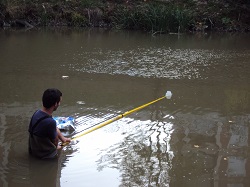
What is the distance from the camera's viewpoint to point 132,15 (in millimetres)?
18500

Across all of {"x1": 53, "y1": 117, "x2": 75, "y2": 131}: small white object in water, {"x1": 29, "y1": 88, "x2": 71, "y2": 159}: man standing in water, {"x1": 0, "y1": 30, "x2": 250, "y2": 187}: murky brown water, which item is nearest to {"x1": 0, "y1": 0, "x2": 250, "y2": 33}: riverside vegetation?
{"x1": 0, "y1": 30, "x2": 250, "y2": 187}: murky brown water

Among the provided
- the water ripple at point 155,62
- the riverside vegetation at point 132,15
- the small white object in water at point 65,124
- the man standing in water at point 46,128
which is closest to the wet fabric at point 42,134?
the man standing in water at point 46,128

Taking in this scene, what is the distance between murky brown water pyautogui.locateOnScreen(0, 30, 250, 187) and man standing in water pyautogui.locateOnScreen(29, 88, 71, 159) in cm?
20

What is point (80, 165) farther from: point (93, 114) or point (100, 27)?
point (100, 27)

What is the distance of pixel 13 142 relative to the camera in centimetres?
496

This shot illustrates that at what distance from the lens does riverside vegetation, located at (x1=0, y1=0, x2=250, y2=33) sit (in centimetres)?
1756

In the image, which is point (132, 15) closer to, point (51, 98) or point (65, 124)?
point (65, 124)

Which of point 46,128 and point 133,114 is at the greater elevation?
point 46,128

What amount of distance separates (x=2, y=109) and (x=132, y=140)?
2308mm

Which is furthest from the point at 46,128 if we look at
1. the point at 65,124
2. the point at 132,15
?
the point at 132,15

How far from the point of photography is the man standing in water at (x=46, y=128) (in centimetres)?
418

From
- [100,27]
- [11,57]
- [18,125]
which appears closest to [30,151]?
[18,125]

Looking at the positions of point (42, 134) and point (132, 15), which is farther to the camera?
point (132, 15)

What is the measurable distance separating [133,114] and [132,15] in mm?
12882
